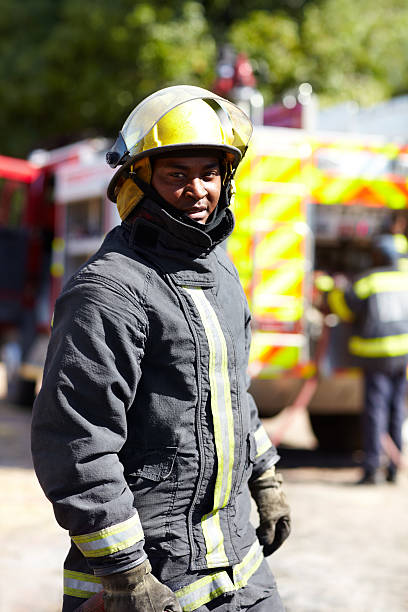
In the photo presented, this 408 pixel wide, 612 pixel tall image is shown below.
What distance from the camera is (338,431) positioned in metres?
7.68

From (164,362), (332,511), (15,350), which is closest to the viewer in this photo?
(164,362)

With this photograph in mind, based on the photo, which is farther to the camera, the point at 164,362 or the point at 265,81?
the point at 265,81

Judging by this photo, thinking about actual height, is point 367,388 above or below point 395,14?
below

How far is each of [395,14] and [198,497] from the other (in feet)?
50.8

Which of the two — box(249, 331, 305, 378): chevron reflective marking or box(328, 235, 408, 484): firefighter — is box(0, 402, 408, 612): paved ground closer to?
box(328, 235, 408, 484): firefighter

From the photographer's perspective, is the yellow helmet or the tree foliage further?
the tree foliage

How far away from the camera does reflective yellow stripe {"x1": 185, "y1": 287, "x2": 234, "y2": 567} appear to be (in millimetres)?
1998

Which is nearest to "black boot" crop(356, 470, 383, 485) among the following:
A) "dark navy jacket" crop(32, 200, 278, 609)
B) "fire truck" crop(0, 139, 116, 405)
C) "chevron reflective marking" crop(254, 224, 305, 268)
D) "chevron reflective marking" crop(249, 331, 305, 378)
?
"chevron reflective marking" crop(249, 331, 305, 378)

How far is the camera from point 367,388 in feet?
20.9

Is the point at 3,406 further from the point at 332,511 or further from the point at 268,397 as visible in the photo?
the point at 332,511

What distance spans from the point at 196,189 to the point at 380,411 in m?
4.56

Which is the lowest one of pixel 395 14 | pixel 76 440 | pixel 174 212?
pixel 76 440

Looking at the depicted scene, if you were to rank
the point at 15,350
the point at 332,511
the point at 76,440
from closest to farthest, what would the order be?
the point at 76,440 < the point at 332,511 < the point at 15,350

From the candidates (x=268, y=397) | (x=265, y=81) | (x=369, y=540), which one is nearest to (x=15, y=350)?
(x=268, y=397)
